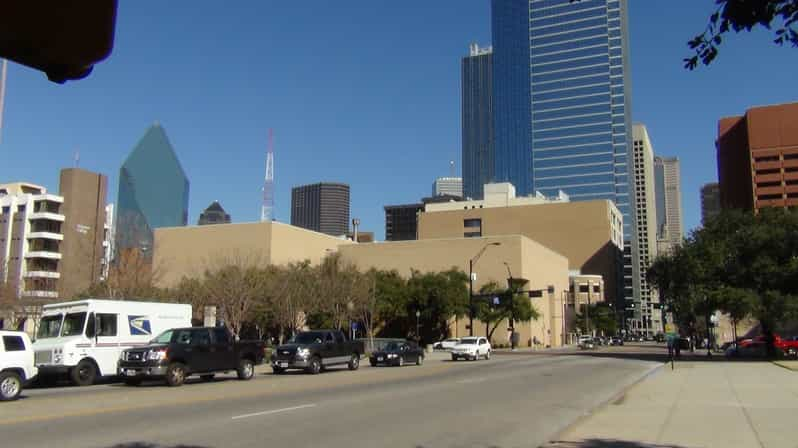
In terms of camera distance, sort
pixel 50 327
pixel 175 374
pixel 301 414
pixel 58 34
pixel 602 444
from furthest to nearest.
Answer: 1. pixel 50 327
2. pixel 175 374
3. pixel 301 414
4. pixel 602 444
5. pixel 58 34

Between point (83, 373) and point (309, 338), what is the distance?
9808mm

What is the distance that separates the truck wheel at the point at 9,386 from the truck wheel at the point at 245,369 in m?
8.35

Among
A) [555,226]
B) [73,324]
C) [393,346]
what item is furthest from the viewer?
[555,226]

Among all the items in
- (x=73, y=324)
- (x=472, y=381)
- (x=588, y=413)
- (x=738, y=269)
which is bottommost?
(x=472, y=381)

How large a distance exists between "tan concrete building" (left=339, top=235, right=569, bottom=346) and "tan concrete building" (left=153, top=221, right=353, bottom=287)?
5666 millimetres

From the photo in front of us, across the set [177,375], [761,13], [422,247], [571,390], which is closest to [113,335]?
→ [177,375]

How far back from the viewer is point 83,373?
23.2 m

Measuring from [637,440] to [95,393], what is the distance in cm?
1547

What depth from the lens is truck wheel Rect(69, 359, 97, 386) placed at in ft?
75.3

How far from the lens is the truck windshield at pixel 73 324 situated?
2373 cm

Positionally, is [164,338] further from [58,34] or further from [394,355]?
[58,34]

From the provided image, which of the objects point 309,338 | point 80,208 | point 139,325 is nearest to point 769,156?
point 80,208

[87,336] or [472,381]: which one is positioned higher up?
[87,336]

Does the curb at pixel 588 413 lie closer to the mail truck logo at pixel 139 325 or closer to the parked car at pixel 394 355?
the parked car at pixel 394 355
